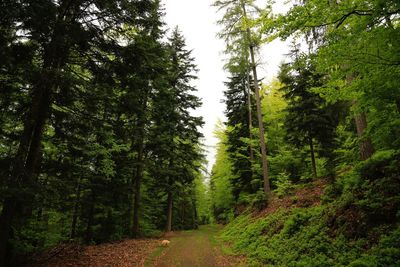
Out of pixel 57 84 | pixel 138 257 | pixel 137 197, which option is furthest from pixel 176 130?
pixel 57 84

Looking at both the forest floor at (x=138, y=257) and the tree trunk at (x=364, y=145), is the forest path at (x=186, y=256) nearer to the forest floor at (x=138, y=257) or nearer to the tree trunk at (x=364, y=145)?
the forest floor at (x=138, y=257)

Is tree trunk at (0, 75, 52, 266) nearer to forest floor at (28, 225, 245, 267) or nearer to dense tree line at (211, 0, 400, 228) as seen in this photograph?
forest floor at (28, 225, 245, 267)

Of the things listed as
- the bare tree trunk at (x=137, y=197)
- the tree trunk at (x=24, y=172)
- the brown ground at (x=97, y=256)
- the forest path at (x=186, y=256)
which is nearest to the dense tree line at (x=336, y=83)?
the forest path at (x=186, y=256)

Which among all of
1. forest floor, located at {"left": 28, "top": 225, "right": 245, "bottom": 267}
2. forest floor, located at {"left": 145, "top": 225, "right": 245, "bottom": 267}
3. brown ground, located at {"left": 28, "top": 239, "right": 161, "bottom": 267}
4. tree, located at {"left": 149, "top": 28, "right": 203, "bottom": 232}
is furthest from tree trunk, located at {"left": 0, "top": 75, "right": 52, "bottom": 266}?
tree, located at {"left": 149, "top": 28, "right": 203, "bottom": 232}

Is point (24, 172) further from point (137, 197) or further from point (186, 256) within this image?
point (137, 197)

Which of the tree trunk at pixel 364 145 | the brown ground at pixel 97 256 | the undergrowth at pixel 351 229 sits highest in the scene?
the tree trunk at pixel 364 145

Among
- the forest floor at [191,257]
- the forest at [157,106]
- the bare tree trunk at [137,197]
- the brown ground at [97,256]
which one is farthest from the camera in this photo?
the bare tree trunk at [137,197]

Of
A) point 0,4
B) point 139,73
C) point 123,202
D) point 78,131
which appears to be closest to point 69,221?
point 123,202

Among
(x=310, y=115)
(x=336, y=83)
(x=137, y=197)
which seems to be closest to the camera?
(x=336, y=83)

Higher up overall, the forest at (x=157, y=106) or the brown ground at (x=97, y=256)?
the forest at (x=157, y=106)

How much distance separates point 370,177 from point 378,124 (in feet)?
9.25

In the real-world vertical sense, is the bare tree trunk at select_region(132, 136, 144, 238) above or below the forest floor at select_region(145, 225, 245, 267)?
above

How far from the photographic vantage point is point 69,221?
18344 mm

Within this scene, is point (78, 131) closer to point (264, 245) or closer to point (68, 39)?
point (68, 39)
